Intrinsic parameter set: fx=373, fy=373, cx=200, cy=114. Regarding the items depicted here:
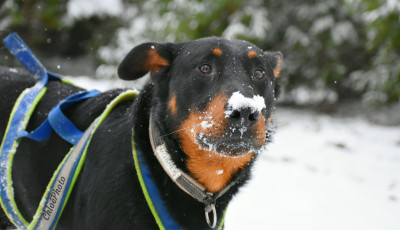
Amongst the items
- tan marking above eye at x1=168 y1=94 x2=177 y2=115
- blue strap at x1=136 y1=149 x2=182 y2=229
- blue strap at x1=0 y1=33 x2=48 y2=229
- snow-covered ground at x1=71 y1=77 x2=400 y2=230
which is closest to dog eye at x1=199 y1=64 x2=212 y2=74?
tan marking above eye at x1=168 y1=94 x2=177 y2=115

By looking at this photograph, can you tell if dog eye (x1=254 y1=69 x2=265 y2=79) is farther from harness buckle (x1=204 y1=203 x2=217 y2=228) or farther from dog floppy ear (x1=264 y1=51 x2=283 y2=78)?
harness buckle (x1=204 y1=203 x2=217 y2=228)

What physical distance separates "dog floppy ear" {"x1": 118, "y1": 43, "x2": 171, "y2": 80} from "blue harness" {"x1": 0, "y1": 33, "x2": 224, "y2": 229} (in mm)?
136

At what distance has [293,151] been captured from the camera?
608 cm

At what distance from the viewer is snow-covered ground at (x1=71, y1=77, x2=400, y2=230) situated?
394cm

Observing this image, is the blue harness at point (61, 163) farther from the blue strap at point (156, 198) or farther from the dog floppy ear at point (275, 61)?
the dog floppy ear at point (275, 61)

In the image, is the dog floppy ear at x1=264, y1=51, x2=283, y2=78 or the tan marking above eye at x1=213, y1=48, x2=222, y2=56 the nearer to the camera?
the tan marking above eye at x1=213, y1=48, x2=222, y2=56

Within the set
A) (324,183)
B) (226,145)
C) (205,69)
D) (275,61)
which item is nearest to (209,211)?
(226,145)

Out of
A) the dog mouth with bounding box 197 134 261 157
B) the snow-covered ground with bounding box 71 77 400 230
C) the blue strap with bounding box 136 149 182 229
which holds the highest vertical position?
the dog mouth with bounding box 197 134 261 157

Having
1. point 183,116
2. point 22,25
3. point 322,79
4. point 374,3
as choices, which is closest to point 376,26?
point 374,3

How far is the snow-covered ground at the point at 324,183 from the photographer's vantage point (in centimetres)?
394

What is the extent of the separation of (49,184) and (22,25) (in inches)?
473

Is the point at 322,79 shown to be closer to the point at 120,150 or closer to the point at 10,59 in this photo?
the point at 120,150

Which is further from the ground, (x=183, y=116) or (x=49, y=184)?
(x=183, y=116)

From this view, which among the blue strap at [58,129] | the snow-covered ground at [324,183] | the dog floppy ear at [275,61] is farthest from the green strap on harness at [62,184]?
the snow-covered ground at [324,183]
